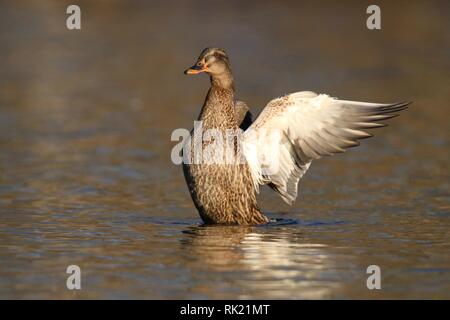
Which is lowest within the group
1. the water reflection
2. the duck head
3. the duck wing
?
the water reflection

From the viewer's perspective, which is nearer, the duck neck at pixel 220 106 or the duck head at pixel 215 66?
the duck neck at pixel 220 106

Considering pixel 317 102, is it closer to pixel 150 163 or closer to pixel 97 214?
pixel 97 214

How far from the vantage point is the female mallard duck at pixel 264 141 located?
10906mm

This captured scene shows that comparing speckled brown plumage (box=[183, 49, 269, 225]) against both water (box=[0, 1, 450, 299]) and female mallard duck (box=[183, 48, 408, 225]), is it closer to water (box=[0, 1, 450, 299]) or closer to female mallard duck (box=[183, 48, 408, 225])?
female mallard duck (box=[183, 48, 408, 225])

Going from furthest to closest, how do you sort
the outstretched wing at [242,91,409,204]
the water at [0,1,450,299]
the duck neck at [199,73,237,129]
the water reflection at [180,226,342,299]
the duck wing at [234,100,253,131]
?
1. the duck wing at [234,100,253,131]
2. the duck neck at [199,73,237,129]
3. the outstretched wing at [242,91,409,204]
4. the water at [0,1,450,299]
5. the water reflection at [180,226,342,299]

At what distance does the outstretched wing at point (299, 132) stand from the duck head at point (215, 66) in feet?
2.24

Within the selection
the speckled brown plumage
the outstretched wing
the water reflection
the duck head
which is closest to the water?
the water reflection

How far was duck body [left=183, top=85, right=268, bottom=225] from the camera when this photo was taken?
1109cm

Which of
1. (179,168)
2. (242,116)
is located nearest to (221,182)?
(242,116)

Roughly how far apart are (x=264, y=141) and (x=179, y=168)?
3.51m

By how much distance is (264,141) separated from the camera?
11086mm

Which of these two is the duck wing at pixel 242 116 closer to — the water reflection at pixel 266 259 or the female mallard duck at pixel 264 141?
the female mallard duck at pixel 264 141

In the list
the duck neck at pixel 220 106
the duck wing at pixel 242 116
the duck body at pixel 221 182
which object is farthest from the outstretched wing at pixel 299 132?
the duck wing at pixel 242 116
